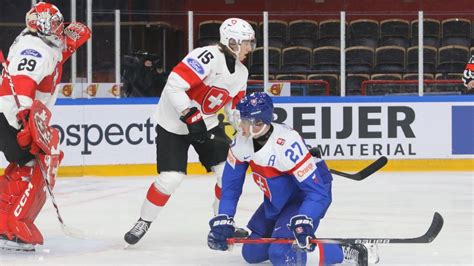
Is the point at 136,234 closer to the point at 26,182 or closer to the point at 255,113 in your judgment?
the point at 26,182


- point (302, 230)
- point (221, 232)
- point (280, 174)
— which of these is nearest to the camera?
point (302, 230)

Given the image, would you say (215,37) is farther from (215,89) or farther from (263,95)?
(263,95)

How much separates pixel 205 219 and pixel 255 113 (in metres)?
2.23

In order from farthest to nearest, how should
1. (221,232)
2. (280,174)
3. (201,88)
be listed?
(201,88), (280,174), (221,232)

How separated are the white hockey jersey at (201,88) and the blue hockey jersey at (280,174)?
76 centimetres

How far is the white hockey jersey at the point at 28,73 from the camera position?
5.11 m

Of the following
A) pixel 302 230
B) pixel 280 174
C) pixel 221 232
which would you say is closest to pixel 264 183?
pixel 280 174

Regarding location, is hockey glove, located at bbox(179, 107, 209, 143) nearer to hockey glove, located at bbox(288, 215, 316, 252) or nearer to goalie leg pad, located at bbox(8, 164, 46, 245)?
goalie leg pad, located at bbox(8, 164, 46, 245)

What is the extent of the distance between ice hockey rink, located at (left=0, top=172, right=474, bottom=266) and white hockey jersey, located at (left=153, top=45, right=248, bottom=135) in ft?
2.00

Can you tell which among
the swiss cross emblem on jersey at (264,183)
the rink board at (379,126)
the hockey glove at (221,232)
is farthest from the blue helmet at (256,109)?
the rink board at (379,126)

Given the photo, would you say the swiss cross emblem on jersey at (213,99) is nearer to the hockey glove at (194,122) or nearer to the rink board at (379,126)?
the hockey glove at (194,122)

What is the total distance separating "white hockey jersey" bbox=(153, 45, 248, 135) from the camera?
5285mm

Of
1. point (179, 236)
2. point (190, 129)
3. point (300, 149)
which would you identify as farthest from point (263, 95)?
point (179, 236)

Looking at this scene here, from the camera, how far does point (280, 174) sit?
4.51 m
